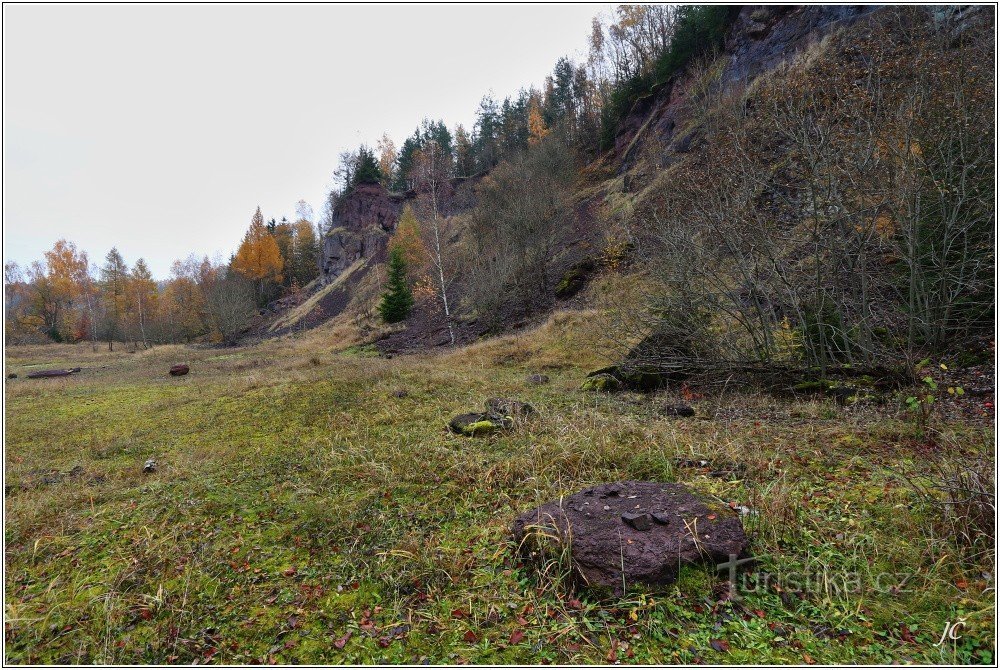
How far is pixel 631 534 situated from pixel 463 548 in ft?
4.19

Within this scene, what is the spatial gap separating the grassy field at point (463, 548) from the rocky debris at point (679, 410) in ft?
0.74

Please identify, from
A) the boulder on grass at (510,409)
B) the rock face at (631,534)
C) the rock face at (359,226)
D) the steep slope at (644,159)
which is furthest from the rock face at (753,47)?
the rock face at (359,226)

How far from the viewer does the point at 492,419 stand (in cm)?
657

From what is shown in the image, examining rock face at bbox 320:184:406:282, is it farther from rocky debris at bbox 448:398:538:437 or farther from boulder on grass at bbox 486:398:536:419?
rocky debris at bbox 448:398:538:437

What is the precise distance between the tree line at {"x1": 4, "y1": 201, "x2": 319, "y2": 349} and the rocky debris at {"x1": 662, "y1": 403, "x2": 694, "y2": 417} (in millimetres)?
43379

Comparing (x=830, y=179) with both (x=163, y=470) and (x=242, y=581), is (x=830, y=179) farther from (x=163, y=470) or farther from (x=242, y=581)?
(x=163, y=470)

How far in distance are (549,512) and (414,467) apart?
7.39 feet

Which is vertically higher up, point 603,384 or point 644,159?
point 644,159

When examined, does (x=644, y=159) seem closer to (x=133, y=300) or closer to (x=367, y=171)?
(x=367, y=171)

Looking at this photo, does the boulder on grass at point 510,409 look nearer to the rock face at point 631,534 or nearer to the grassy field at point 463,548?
the grassy field at point 463,548

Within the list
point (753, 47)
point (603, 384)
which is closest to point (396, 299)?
point (603, 384)

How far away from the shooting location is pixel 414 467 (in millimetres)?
5082

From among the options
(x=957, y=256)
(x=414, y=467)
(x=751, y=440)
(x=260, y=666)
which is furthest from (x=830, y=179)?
(x=260, y=666)
